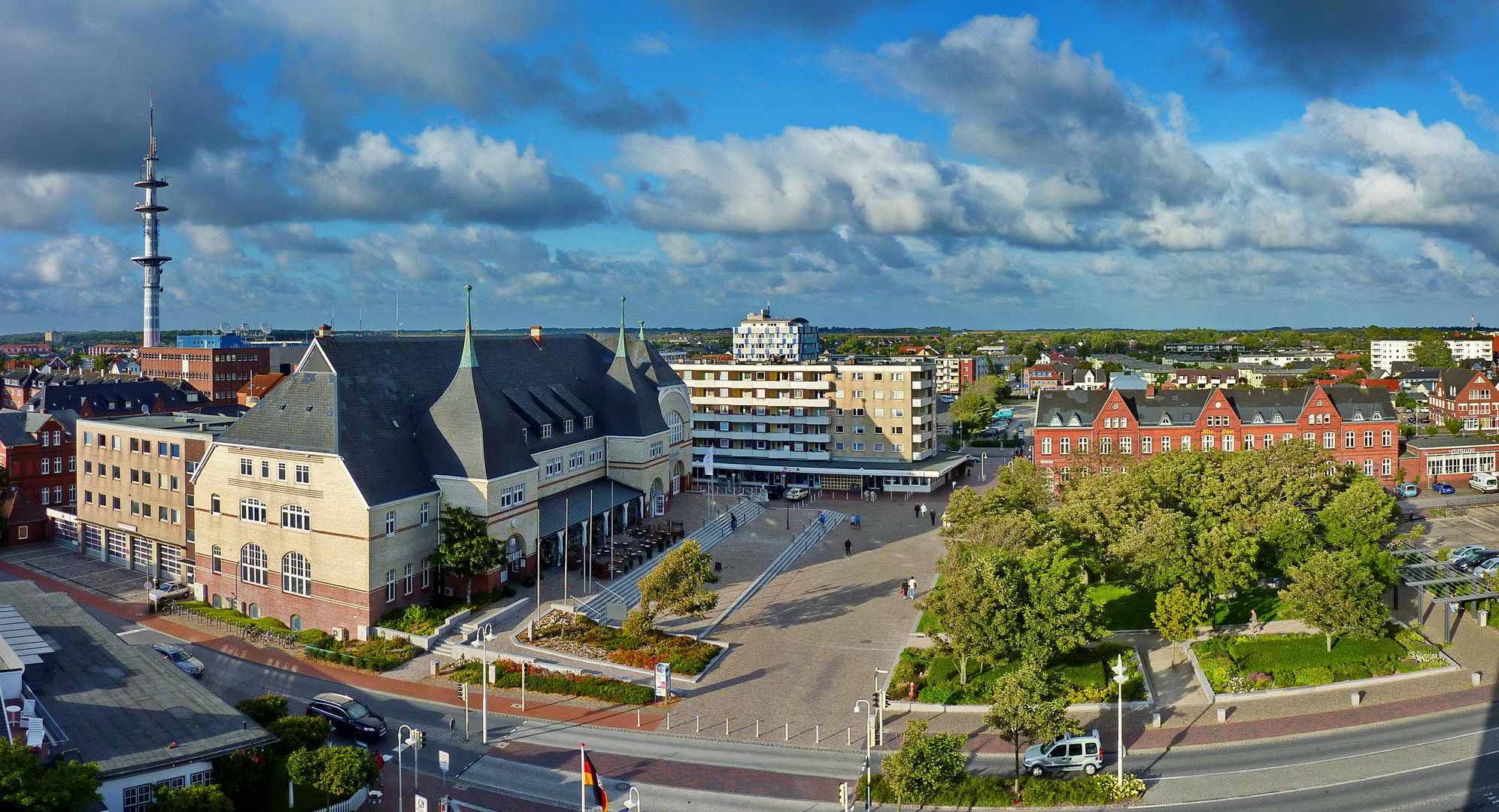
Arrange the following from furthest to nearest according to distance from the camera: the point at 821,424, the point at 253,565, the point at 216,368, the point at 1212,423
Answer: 1. the point at 216,368
2. the point at 821,424
3. the point at 1212,423
4. the point at 253,565

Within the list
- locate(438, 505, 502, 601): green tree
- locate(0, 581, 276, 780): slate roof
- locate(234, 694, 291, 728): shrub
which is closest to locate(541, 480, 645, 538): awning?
locate(438, 505, 502, 601): green tree

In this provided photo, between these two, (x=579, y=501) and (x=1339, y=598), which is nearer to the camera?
(x=1339, y=598)

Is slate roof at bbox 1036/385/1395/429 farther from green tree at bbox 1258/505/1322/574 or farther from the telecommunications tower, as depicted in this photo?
the telecommunications tower

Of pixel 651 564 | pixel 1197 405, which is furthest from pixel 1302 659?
pixel 1197 405

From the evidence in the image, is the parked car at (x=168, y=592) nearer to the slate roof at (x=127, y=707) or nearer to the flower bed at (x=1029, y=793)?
the slate roof at (x=127, y=707)

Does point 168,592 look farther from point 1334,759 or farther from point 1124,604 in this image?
point 1334,759

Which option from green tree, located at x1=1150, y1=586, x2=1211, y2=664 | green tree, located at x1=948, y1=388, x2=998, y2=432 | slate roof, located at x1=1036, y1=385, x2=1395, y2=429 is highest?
slate roof, located at x1=1036, y1=385, x2=1395, y2=429
